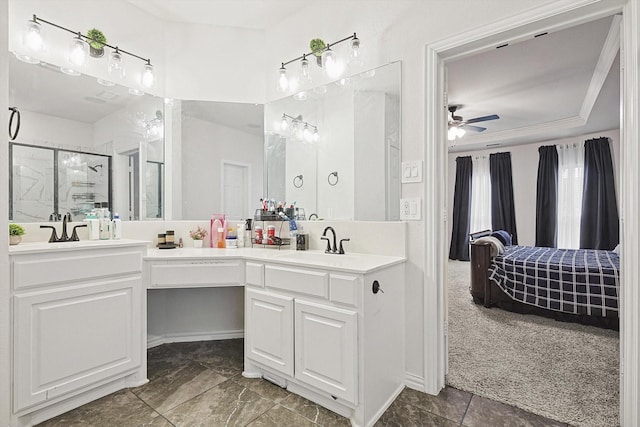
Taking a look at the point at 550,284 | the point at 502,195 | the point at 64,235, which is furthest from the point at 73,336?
the point at 502,195

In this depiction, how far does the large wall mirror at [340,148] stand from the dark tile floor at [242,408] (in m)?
1.15

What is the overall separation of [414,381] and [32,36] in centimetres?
327

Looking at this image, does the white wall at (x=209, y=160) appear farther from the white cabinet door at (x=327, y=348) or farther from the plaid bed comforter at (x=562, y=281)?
the plaid bed comforter at (x=562, y=281)

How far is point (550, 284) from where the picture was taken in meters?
3.25

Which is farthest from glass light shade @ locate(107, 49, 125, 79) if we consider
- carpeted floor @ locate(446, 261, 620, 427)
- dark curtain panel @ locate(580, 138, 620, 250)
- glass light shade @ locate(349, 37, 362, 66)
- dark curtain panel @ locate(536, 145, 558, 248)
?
dark curtain panel @ locate(580, 138, 620, 250)

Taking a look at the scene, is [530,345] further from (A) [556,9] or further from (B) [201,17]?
(B) [201,17]

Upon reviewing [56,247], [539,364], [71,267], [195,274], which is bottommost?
[539,364]

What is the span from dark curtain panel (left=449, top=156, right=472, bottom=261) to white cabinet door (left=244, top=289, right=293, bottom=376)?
606cm

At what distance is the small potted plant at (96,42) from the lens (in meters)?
2.33

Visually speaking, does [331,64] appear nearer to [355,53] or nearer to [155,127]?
[355,53]

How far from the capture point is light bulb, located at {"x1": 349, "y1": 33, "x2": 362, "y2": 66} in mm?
2262

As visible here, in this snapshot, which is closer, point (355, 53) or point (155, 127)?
point (355, 53)

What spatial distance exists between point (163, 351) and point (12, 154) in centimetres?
171

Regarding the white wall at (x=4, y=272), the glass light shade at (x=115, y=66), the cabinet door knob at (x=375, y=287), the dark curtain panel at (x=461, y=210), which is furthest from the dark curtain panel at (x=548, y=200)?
the white wall at (x=4, y=272)
